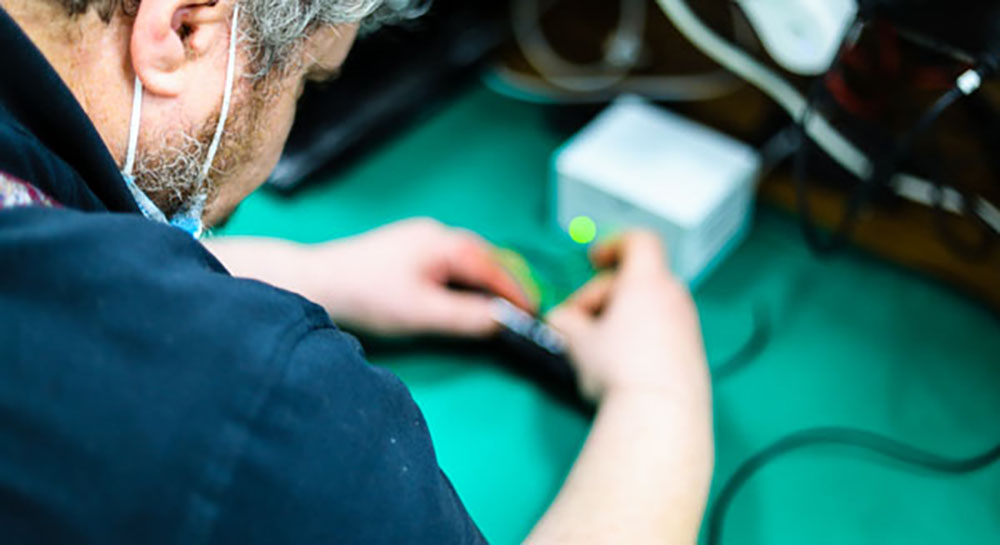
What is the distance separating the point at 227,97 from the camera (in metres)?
0.53

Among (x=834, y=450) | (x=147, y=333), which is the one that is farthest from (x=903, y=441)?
(x=147, y=333)

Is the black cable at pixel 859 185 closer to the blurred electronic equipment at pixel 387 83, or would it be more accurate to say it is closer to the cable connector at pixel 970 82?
the cable connector at pixel 970 82

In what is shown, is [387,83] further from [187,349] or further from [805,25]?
[187,349]

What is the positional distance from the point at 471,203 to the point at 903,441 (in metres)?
0.45

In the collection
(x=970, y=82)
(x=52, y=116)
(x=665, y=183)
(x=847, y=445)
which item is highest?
(x=52, y=116)

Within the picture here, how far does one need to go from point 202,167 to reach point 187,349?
7.9 inches

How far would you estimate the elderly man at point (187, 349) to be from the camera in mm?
371

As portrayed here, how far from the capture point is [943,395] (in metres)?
0.71

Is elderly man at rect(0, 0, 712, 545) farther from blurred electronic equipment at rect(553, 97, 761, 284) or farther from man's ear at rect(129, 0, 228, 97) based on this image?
blurred electronic equipment at rect(553, 97, 761, 284)

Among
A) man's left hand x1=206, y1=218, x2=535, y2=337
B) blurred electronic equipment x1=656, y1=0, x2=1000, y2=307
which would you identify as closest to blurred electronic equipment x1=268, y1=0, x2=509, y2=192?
man's left hand x1=206, y1=218, x2=535, y2=337

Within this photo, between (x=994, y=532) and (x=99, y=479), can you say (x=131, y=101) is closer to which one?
(x=99, y=479)

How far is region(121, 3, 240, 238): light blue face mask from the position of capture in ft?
1.65

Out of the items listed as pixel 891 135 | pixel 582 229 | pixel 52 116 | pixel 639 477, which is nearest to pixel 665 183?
pixel 582 229

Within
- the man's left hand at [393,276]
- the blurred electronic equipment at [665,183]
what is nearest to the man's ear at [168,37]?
the man's left hand at [393,276]
